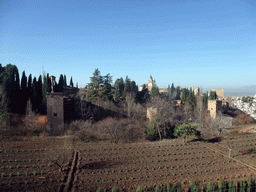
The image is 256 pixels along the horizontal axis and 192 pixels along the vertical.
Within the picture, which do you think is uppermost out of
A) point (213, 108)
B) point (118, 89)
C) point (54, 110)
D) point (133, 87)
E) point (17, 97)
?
point (133, 87)

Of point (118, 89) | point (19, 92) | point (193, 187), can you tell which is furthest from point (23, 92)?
point (193, 187)

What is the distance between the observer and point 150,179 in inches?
340

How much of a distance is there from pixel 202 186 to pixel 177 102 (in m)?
30.4

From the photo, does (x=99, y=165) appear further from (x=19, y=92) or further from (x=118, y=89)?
(x=118, y=89)

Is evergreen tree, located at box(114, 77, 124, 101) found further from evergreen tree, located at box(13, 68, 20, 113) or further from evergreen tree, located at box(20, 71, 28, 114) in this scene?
evergreen tree, located at box(13, 68, 20, 113)

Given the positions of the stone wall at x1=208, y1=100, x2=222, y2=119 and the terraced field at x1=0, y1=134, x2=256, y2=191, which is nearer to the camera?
the terraced field at x1=0, y1=134, x2=256, y2=191

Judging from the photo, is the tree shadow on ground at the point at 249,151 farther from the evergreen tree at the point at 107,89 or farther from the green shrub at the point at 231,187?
the evergreen tree at the point at 107,89

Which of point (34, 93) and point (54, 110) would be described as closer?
point (54, 110)

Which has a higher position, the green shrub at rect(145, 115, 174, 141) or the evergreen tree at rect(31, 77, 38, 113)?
the evergreen tree at rect(31, 77, 38, 113)

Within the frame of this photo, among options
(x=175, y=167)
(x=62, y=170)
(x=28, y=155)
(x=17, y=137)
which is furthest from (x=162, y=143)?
(x=17, y=137)

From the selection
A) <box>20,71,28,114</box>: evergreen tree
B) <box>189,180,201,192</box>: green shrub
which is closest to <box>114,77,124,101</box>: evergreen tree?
<box>20,71,28,114</box>: evergreen tree

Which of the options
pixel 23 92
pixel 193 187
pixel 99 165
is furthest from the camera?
pixel 23 92

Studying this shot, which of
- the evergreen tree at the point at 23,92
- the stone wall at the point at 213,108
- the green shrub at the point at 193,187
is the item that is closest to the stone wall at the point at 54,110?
the evergreen tree at the point at 23,92

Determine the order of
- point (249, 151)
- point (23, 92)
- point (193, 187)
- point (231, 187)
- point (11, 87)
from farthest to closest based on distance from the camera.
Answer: point (23, 92) < point (11, 87) < point (249, 151) < point (231, 187) < point (193, 187)
